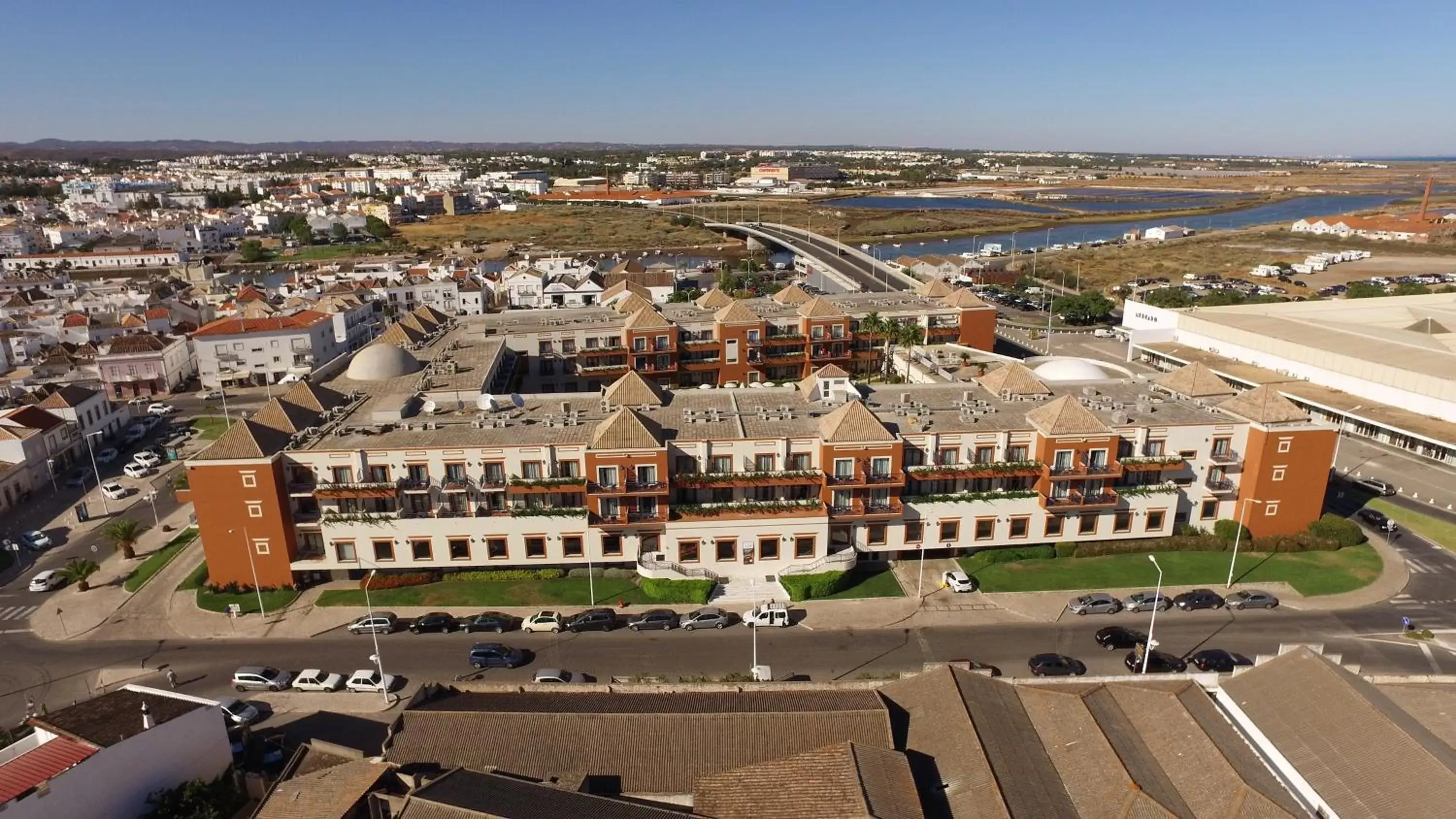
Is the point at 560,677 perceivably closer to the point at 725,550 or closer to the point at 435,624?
the point at 435,624

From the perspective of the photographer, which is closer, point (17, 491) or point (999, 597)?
point (999, 597)

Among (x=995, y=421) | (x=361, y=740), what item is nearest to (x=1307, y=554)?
(x=995, y=421)

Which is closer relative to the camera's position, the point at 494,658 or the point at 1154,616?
the point at 494,658

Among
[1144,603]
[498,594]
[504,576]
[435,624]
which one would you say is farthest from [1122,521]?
[435,624]

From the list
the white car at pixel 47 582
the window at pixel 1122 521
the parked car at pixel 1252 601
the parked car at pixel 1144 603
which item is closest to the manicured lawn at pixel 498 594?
the white car at pixel 47 582

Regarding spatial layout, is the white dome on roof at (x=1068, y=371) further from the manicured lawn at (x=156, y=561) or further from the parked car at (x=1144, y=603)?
the manicured lawn at (x=156, y=561)

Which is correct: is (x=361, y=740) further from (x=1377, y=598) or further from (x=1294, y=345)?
(x=1294, y=345)
